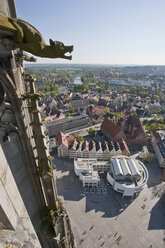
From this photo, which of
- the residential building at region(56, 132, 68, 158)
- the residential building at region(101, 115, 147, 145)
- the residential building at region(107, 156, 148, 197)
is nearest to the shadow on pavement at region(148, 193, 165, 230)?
the residential building at region(107, 156, 148, 197)

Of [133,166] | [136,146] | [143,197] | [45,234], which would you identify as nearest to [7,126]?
[45,234]

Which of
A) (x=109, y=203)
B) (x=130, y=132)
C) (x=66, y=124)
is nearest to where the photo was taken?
(x=109, y=203)

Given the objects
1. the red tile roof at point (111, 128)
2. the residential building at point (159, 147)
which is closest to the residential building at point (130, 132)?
the red tile roof at point (111, 128)

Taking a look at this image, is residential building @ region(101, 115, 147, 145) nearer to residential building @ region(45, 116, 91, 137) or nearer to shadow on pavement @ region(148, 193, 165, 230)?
residential building @ region(45, 116, 91, 137)

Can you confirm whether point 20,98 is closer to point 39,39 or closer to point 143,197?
point 39,39

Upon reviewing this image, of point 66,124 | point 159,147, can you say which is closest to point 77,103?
point 66,124

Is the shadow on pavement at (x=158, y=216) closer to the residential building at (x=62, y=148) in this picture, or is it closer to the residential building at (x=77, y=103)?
the residential building at (x=62, y=148)

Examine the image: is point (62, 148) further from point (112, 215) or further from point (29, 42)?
point (29, 42)
